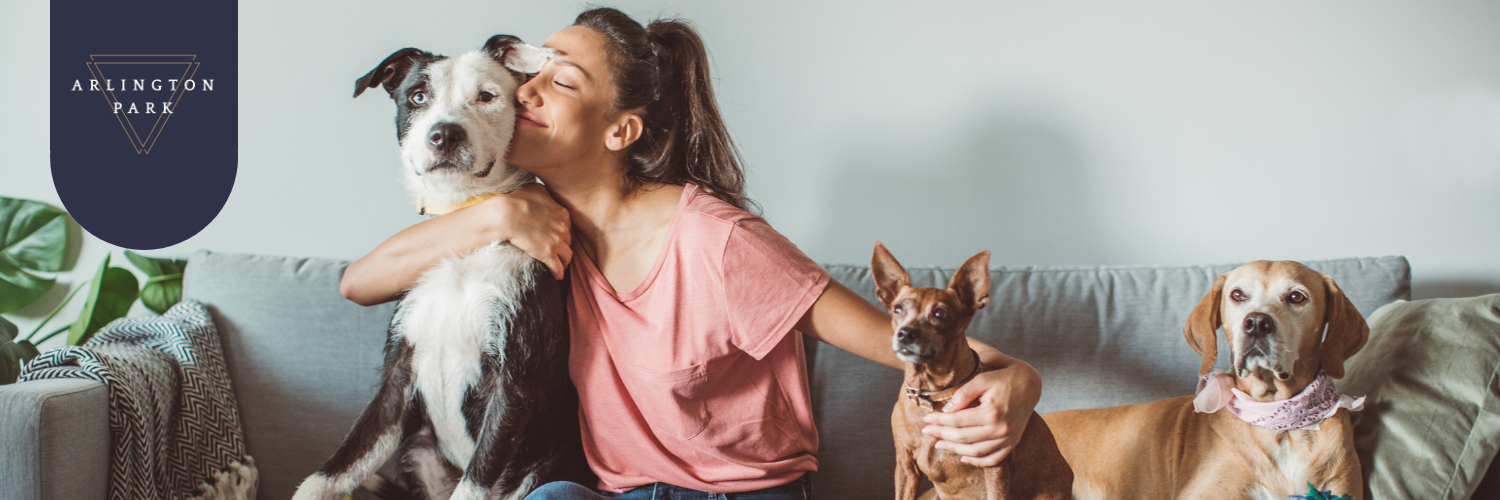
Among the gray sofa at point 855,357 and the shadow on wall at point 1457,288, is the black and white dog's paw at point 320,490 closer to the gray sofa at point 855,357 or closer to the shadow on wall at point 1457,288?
the gray sofa at point 855,357

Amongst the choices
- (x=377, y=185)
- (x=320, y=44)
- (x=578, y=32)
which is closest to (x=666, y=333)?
(x=578, y=32)

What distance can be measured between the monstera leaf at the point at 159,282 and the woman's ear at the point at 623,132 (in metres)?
1.37

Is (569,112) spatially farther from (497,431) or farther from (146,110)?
(146,110)

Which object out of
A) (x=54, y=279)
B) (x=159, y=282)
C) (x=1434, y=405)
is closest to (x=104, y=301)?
(x=159, y=282)

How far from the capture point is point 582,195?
1353 mm

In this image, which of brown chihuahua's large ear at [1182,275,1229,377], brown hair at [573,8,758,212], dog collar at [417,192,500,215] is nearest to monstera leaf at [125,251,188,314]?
dog collar at [417,192,500,215]

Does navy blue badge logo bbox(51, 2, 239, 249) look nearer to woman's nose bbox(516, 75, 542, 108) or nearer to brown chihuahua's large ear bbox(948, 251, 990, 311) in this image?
woman's nose bbox(516, 75, 542, 108)

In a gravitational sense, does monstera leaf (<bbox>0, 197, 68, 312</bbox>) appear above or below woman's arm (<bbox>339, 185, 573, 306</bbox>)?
below

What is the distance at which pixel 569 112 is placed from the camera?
4.10ft

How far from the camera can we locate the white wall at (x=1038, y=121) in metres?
1.81

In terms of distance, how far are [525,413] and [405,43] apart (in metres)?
1.21

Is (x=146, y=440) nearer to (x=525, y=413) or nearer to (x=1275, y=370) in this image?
(x=525, y=413)

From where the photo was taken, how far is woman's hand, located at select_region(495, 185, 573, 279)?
1.22m

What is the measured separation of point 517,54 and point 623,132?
0.72 feet
